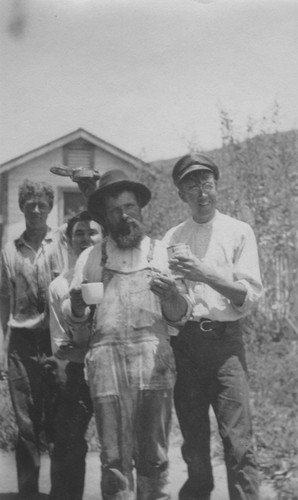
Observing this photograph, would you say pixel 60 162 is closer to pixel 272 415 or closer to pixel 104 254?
pixel 104 254

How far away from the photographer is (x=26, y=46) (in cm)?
250

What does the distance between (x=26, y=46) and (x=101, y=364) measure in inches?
58.3

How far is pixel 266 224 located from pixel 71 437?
5.39ft

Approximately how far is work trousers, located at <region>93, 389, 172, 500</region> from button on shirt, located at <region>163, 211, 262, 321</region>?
353 millimetres

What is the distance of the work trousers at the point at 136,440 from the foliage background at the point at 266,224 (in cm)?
72

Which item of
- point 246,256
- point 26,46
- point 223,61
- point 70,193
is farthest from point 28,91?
point 246,256

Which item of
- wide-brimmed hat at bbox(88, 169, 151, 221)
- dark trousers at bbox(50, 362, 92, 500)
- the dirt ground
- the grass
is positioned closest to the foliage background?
the grass

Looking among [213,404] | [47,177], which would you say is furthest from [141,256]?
[47,177]

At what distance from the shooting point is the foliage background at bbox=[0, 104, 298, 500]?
2799 millimetres

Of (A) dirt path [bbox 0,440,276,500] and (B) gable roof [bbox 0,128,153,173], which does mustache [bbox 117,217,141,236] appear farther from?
(A) dirt path [bbox 0,440,276,500]

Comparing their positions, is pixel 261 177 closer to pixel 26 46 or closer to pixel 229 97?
pixel 229 97

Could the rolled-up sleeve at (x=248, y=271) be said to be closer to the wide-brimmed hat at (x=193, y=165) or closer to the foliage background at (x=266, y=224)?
the wide-brimmed hat at (x=193, y=165)

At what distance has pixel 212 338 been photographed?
2006mm

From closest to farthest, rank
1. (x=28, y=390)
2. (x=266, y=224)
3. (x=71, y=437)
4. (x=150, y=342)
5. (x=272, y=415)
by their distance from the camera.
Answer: (x=150, y=342)
(x=71, y=437)
(x=28, y=390)
(x=272, y=415)
(x=266, y=224)
